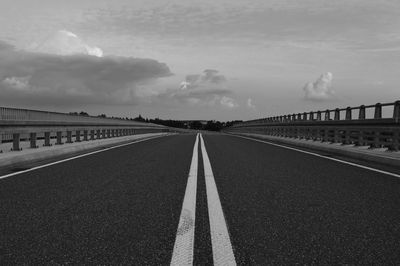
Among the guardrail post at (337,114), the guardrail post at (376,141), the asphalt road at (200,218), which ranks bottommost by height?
the asphalt road at (200,218)

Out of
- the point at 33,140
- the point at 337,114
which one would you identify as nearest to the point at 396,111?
the point at 337,114

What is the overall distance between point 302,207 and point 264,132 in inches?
1358

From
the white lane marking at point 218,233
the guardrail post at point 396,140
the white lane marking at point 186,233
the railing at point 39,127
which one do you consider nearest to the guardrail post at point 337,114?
the guardrail post at point 396,140

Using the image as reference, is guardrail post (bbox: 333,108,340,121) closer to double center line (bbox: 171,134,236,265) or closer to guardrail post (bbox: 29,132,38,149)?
guardrail post (bbox: 29,132,38,149)

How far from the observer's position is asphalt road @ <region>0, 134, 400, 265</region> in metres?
3.79

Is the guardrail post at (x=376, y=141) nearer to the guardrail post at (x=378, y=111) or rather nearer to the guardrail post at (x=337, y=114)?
the guardrail post at (x=378, y=111)

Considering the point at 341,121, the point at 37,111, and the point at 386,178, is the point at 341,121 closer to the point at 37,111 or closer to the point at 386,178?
the point at 386,178

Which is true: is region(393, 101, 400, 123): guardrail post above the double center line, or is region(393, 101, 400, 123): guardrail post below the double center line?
above

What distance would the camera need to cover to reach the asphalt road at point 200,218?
3785 millimetres

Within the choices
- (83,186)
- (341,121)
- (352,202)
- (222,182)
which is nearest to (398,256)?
(352,202)

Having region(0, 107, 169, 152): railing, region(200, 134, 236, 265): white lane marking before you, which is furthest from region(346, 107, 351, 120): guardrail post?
region(200, 134, 236, 265): white lane marking

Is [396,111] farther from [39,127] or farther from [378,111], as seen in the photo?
[39,127]

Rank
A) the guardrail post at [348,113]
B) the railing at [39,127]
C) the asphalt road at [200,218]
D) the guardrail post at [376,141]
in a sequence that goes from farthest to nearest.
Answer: the guardrail post at [348,113], the guardrail post at [376,141], the railing at [39,127], the asphalt road at [200,218]

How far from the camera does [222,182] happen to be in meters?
8.05
